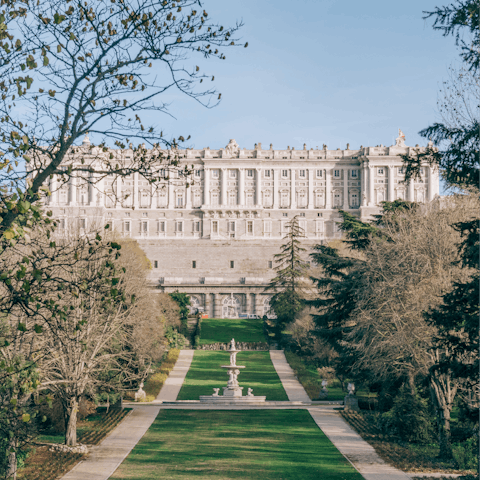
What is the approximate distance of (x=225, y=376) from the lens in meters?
40.3

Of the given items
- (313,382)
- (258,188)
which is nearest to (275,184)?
(258,188)

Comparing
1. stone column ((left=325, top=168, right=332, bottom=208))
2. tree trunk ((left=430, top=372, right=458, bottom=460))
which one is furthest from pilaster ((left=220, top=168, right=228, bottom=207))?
tree trunk ((left=430, top=372, right=458, bottom=460))

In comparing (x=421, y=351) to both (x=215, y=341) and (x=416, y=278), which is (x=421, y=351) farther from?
(x=215, y=341)

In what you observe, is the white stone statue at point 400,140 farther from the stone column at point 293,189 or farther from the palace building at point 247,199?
the stone column at point 293,189

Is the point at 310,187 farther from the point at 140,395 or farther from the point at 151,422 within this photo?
the point at 151,422

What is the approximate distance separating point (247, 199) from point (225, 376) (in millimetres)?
51729

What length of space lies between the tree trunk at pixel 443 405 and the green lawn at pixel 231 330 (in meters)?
35.0

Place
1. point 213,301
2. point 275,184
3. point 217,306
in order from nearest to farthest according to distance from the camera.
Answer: point 217,306
point 213,301
point 275,184

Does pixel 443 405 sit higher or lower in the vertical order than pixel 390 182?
lower

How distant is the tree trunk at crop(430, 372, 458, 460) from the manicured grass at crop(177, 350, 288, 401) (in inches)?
556

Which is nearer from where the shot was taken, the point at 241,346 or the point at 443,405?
the point at 443,405

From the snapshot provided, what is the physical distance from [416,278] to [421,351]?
9.19 ft

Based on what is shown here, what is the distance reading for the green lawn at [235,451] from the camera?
16500 mm

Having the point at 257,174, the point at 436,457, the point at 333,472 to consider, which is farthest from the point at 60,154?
the point at 257,174
